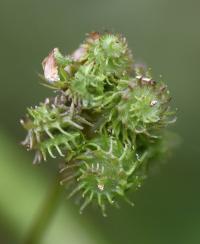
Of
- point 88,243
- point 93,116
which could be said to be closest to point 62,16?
point 88,243

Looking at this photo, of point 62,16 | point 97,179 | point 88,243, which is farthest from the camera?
point 62,16

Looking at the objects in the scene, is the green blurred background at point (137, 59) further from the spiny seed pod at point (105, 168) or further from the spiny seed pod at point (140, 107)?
the spiny seed pod at point (140, 107)

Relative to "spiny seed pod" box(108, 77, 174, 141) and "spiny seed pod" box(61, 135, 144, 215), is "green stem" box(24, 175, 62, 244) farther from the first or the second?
"spiny seed pod" box(108, 77, 174, 141)

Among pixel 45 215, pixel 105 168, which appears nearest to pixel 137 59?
pixel 45 215

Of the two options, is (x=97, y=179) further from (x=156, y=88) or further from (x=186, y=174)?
(x=186, y=174)

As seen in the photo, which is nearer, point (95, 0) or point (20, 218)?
point (20, 218)

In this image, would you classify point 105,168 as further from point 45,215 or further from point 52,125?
point 45,215

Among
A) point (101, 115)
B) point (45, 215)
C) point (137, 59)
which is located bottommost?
point (45, 215)
